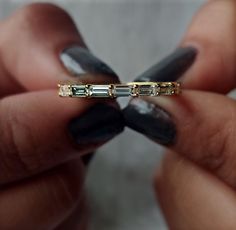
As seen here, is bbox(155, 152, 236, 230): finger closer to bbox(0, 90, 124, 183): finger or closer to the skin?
the skin

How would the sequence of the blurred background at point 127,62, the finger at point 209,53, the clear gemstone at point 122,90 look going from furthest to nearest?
the blurred background at point 127,62 < the finger at point 209,53 < the clear gemstone at point 122,90

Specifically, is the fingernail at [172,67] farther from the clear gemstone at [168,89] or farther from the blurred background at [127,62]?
the blurred background at [127,62]

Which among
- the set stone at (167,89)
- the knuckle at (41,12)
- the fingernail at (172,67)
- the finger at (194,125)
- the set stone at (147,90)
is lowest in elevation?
the finger at (194,125)

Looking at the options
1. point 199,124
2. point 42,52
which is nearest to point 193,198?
point 199,124

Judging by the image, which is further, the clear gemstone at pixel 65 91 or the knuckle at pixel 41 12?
the knuckle at pixel 41 12

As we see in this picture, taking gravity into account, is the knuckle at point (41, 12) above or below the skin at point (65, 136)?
above

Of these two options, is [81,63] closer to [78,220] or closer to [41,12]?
[41,12]

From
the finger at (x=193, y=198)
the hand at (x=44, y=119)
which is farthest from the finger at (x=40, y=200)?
the finger at (x=193, y=198)
